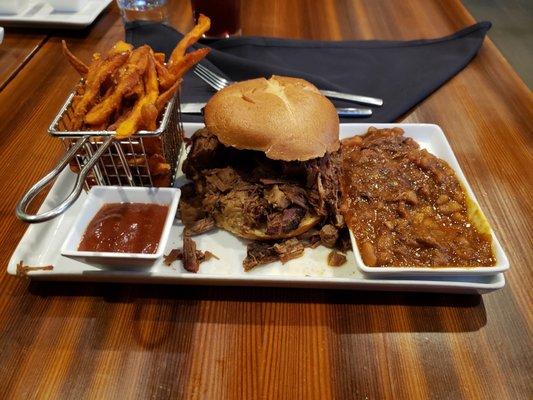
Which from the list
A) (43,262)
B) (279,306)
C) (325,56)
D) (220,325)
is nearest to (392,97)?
(325,56)

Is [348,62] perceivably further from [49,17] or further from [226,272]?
[49,17]

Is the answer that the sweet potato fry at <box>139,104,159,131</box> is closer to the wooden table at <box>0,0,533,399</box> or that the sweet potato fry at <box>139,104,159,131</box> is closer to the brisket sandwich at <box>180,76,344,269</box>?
the brisket sandwich at <box>180,76,344,269</box>

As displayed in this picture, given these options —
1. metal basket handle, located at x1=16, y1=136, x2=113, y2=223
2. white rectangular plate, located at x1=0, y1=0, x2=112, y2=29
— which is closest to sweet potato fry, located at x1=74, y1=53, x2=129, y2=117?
metal basket handle, located at x1=16, y1=136, x2=113, y2=223

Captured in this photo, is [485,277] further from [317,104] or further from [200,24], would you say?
[200,24]

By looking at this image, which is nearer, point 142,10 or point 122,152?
point 122,152

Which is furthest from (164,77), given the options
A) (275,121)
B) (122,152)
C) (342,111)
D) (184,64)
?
(342,111)
